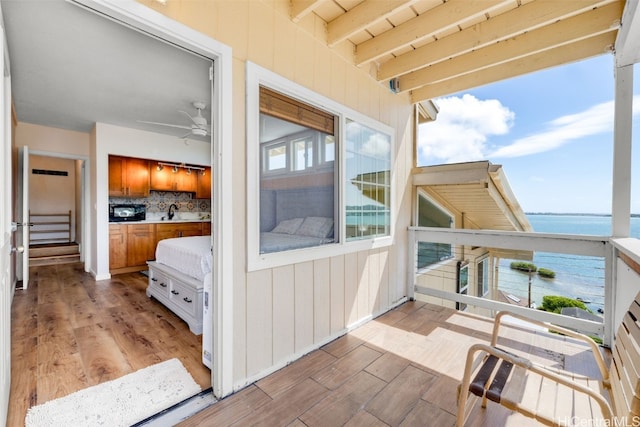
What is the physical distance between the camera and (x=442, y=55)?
2535mm

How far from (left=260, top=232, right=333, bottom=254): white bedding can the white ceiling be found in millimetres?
1336

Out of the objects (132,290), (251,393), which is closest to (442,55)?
(251,393)

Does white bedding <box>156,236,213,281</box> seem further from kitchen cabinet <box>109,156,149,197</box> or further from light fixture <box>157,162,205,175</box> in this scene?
light fixture <box>157,162,205,175</box>

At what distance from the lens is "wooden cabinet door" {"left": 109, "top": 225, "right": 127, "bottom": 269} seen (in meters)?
4.75

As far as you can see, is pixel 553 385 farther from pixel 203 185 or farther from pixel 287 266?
pixel 203 185

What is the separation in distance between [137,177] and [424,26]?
5.54m

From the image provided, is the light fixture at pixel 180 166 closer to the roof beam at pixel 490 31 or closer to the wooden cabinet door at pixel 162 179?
the wooden cabinet door at pixel 162 179

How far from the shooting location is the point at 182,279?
2828 mm

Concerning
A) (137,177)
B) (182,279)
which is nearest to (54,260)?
(137,177)

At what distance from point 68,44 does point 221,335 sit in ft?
9.52

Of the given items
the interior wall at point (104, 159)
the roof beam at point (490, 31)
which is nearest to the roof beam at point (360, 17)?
the roof beam at point (490, 31)

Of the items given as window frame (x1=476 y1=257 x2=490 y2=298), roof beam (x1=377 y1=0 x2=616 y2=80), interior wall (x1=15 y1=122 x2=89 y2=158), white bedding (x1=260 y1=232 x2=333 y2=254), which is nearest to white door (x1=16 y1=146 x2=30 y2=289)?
interior wall (x1=15 y1=122 x2=89 y2=158)

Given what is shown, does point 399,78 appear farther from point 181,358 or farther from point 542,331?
point 181,358

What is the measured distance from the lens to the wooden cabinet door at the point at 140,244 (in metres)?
5.01
